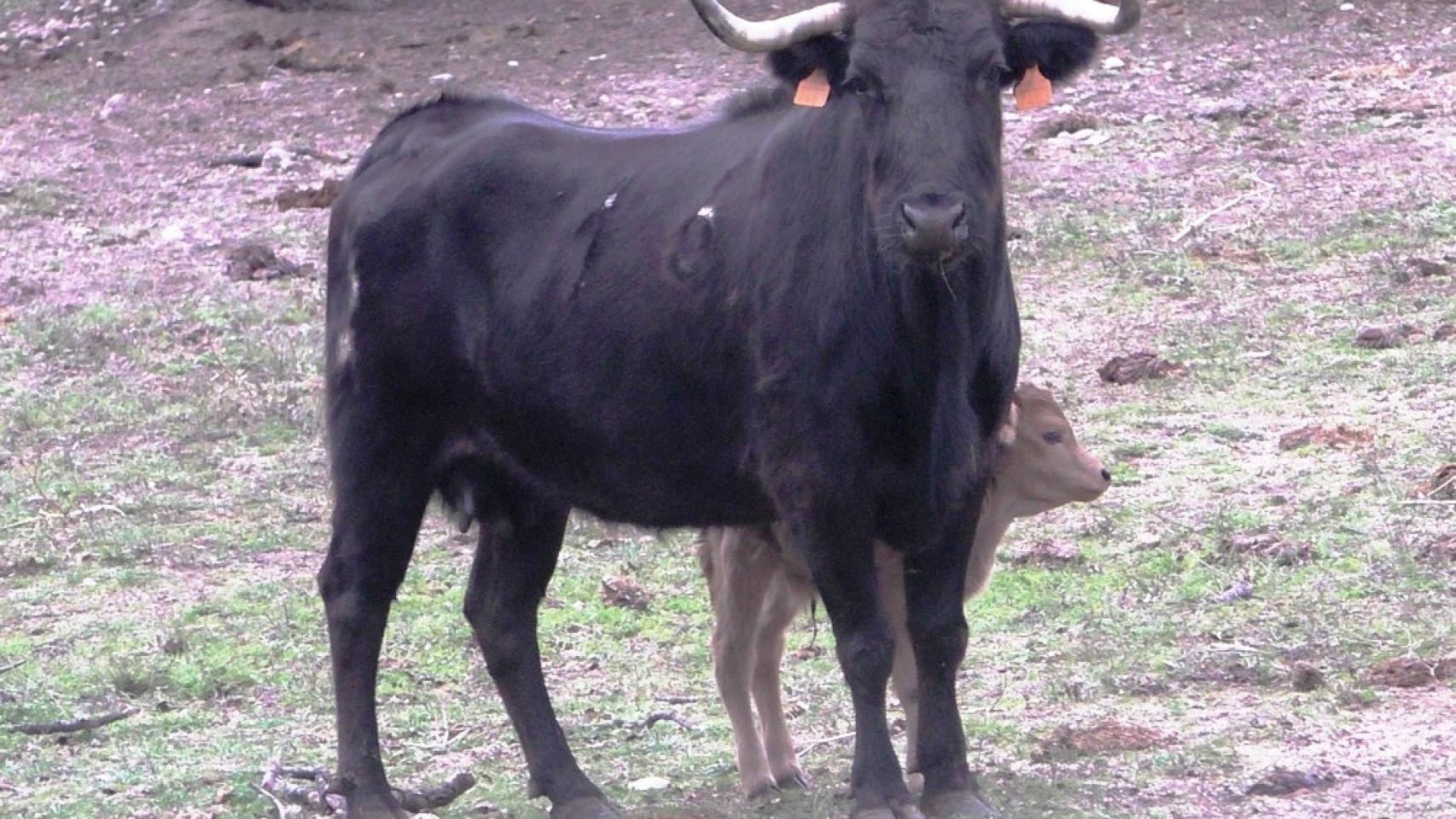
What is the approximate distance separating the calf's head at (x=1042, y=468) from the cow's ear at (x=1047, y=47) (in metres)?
1.46

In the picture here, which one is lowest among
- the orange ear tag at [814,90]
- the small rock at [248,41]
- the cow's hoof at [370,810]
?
the small rock at [248,41]

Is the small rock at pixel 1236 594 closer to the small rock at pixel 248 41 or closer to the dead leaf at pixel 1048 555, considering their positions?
the dead leaf at pixel 1048 555

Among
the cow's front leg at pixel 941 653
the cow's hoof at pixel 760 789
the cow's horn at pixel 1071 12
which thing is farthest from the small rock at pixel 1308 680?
the cow's horn at pixel 1071 12

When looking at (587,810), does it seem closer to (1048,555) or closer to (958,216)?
(958,216)

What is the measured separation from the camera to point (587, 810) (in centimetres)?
652

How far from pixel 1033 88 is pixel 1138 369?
5.01 metres

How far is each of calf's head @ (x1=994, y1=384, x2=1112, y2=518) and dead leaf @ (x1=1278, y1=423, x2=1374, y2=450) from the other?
2.34m

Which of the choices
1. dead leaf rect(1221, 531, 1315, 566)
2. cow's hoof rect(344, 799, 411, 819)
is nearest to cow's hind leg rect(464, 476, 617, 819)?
cow's hoof rect(344, 799, 411, 819)

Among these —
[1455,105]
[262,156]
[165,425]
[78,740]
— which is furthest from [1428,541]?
[262,156]

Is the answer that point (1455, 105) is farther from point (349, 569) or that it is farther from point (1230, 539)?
point (349, 569)

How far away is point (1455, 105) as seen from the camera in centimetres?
1497

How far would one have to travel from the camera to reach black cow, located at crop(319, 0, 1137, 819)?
5.92 meters

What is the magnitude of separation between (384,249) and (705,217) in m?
1.12

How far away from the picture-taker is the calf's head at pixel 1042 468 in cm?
755
